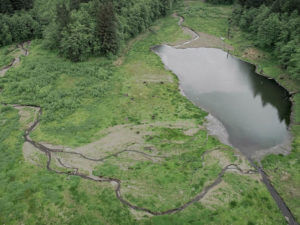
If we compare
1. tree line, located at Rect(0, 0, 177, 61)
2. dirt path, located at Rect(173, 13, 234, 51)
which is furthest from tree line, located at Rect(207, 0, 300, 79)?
tree line, located at Rect(0, 0, 177, 61)

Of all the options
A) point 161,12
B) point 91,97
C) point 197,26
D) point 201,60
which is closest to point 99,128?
point 91,97

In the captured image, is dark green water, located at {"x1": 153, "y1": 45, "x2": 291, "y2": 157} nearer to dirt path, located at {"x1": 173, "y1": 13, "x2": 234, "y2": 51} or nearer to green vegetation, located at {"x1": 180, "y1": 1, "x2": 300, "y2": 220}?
green vegetation, located at {"x1": 180, "y1": 1, "x2": 300, "y2": 220}

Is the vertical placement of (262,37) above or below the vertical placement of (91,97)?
above

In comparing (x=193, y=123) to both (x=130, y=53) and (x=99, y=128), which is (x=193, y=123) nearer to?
(x=99, y=128)

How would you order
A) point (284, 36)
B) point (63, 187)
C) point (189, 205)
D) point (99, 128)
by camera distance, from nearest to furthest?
point (189, 205), point (63, 187), point (99, 128), point (284, 36)

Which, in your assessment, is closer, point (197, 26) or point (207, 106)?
point (207, 106)

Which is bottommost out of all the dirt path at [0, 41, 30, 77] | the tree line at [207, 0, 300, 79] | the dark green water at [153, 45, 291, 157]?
the dark green water at [153, 45, 291, 157]

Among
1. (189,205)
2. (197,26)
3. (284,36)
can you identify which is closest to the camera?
(189,205)
